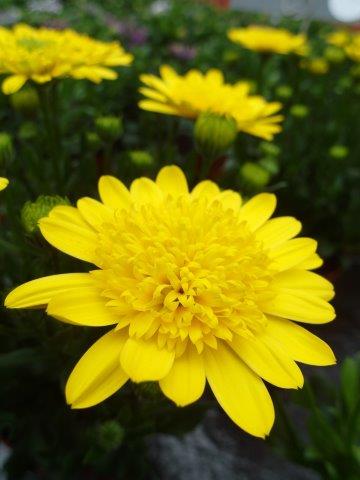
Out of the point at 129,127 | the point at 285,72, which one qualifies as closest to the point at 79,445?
the point at 129,127

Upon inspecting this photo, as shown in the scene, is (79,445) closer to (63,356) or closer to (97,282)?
(63,356)

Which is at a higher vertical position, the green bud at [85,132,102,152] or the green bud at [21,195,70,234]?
the green bud at [21,195,70,234]

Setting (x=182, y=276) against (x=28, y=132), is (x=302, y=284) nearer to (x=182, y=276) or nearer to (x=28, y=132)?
(x=182, y=276)

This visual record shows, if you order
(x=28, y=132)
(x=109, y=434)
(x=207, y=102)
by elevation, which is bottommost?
(x=109, y=434)

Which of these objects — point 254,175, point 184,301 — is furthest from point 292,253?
point 254,175

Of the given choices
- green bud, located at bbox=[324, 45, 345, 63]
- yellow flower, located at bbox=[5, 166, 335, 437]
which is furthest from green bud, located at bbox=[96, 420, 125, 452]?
green bud, located at bbox=[324, 45, 345, 63]

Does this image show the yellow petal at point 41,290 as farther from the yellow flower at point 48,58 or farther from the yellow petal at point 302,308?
the yellow flower at point 48,58

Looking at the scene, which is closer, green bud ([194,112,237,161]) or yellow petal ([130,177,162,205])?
yellow petal ([130,177,162,205])

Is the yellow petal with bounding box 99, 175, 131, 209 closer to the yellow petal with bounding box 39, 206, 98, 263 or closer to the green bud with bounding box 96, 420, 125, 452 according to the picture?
the yellow petal with bounding box 39, 206, 98, 263
